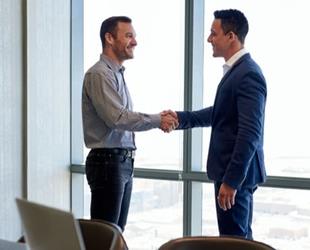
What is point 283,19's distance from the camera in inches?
131

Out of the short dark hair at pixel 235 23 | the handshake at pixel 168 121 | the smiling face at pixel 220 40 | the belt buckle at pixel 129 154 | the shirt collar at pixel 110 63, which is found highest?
the short dark hair at pixel 235 23

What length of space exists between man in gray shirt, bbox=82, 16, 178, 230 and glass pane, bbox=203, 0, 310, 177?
0.86m

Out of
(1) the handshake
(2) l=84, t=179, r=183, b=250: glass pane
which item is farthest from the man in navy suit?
(2) l=84, t=179, r=183, b=250: glass pane

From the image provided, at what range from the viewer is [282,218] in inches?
131

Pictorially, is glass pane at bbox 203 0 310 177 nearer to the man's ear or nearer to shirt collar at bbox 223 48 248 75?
shirt collar at bbox 223 48 248 75

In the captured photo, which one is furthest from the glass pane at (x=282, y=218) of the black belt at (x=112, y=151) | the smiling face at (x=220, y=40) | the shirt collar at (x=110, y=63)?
the shirt collar at (x=110, y=63)

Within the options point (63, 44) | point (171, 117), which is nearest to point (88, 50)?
point (63, 44)

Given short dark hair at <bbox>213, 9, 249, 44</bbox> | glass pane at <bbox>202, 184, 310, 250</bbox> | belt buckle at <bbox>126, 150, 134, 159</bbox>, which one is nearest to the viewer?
short dark hair at <bbox>213, 9, 249, 44</bbox>

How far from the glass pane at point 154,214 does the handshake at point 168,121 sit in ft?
2.53

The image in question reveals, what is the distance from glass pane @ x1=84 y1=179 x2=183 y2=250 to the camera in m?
3.75

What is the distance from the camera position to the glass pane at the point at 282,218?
325 centimetres

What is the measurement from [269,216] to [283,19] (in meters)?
1.38

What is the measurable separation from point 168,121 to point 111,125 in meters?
0.39

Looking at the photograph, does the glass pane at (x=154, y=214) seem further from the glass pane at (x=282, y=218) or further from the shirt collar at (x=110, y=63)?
the shirt collar at (x=110, y=63)
